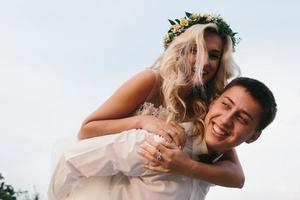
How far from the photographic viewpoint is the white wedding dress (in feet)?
14.4

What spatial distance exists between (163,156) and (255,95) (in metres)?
0.85

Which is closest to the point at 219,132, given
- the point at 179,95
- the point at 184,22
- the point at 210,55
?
the point at 179,95

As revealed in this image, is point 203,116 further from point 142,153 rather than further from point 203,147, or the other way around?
point 142,153

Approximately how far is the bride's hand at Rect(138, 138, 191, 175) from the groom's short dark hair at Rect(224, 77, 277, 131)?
69 centimetres

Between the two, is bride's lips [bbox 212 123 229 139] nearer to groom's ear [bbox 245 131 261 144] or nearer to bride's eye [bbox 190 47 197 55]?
groom's ear [bbox 245 131 261 144]

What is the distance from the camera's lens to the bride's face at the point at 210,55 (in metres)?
5.06

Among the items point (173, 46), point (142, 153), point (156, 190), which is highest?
point (173, 46)

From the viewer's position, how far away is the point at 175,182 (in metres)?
4.41

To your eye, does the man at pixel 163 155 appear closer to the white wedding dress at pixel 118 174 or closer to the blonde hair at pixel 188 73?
the white wedding dress at pixel 118 174

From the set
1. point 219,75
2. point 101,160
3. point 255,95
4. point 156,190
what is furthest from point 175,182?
point 219,75

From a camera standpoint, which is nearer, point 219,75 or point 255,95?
point 255,95

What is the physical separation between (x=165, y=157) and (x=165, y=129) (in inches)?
11.3

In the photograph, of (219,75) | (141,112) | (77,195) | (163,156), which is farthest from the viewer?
(219,75)

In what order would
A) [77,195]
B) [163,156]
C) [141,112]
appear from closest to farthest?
[163,156] < [77,195] < [141,112]
